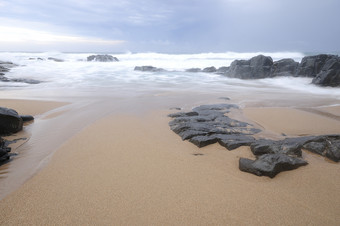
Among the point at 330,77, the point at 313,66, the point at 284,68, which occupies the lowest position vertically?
the point at 330,77

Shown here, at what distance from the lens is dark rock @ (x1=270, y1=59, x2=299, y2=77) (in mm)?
18109

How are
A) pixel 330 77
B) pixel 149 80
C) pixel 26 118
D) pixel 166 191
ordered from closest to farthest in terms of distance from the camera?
pixel 166 191 < pixel 26 118 < pixel 330 77 < pixel 149 80

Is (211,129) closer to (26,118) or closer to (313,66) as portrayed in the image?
(26,118)

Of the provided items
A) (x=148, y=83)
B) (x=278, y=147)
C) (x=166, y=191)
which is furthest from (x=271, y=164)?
(x=148, y=83)

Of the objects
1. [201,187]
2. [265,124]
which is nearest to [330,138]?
[265,124]

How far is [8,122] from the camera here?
14.8ft

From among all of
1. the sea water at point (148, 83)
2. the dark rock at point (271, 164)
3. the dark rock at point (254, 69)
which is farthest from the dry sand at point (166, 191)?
the dark rock at point (254, 69)

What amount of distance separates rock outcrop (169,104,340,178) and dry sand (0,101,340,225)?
121mm

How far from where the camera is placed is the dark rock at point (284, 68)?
18.1 meters

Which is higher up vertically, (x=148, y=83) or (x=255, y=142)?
(x=255, y=142)

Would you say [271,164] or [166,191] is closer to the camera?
[166,191]

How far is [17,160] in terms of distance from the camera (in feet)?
11.5

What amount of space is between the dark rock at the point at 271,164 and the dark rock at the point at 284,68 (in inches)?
681

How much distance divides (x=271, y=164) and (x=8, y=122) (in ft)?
16.5
